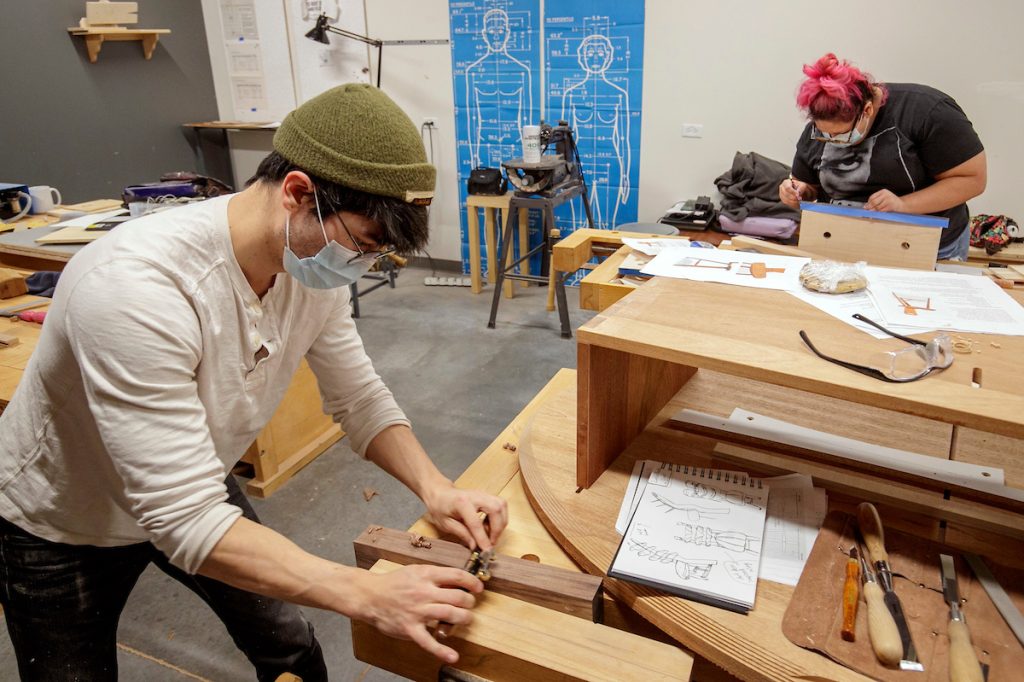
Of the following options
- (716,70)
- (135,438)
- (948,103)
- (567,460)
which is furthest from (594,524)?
(716,70)

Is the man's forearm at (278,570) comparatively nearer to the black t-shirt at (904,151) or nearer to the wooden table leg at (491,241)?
the black t-shirt at (904,151)

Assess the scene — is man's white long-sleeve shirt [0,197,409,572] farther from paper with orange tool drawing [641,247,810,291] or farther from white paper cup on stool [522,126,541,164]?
white paper cup on stool [522,126,541,164]

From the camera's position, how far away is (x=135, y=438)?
820 mm

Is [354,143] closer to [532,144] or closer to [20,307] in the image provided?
[20,307]

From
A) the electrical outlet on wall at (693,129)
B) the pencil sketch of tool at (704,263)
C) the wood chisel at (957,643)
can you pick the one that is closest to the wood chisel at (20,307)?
the pencil sketch of tool at (704,263)

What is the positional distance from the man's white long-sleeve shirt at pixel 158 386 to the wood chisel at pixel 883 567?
0.78 meters

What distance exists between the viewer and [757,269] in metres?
1.21

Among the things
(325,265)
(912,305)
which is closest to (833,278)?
(912,305)

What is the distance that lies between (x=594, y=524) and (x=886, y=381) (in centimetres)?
43

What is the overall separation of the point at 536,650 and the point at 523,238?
416cm

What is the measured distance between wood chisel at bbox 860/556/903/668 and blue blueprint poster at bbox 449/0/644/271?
3.88m

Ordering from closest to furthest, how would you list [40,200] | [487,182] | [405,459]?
[405,459] < [40,200] < [487,182]

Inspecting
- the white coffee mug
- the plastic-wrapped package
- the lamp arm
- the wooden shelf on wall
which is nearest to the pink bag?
the plastic-wrapped package

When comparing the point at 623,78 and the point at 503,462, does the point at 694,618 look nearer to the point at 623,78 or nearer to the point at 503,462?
the point at 503,462
